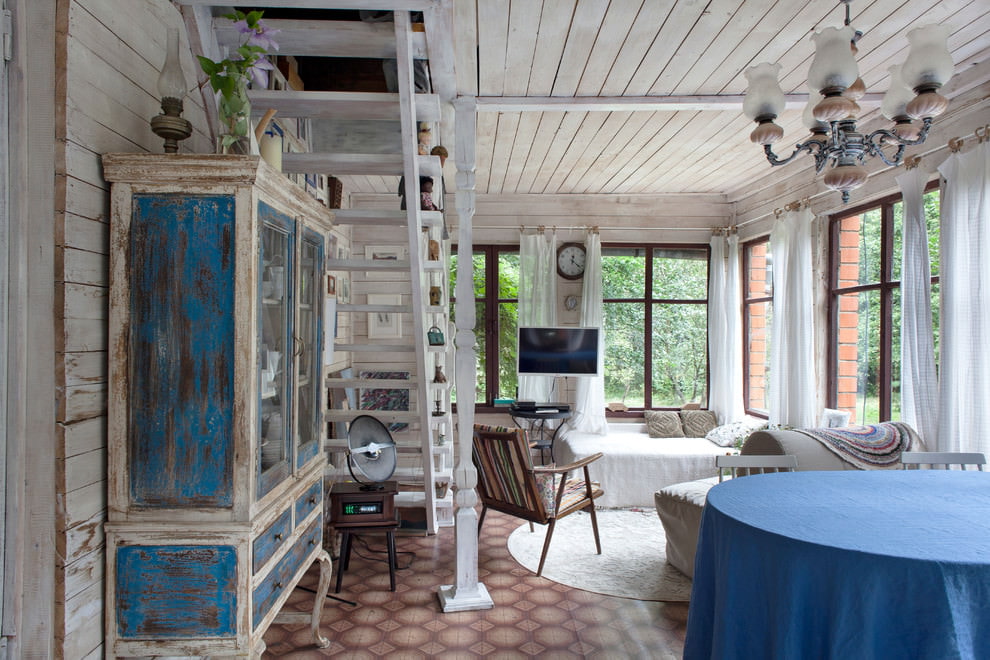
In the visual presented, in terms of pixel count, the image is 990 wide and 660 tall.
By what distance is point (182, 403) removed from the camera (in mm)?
1831

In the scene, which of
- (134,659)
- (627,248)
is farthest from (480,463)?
(627,248)

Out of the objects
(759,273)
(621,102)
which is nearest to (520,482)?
(621,102)

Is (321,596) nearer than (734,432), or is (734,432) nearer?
(321,596)

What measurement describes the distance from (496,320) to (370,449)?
3.43 metres

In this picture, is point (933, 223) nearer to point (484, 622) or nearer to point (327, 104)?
point (484, 622)

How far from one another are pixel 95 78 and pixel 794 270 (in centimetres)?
464

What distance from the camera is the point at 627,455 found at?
5.25 metres

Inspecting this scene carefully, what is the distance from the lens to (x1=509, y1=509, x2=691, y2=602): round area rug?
3.55 meters

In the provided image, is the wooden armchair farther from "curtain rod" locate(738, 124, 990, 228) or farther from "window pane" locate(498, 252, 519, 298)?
"window pane" locate(498, 252, 519, 298)

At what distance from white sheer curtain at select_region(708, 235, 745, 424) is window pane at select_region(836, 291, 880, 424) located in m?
1.24

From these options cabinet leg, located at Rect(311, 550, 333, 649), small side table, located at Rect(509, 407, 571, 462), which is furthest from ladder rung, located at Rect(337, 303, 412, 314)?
small side table, located at Rect(509, 407, 571, 462)

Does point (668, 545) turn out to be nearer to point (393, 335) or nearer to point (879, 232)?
point (879, 232)

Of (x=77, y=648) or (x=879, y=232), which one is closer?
(x=77, y=648)

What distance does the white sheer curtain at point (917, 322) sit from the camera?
3553 mm
